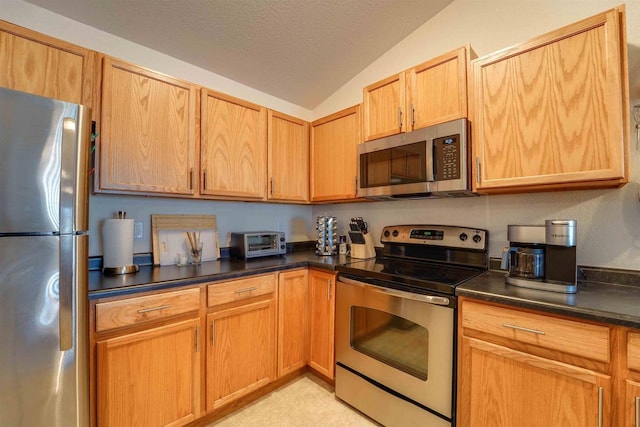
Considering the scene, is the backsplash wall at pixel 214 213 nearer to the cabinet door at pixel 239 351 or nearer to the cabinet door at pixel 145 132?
the cabinet door at pixel 145 132

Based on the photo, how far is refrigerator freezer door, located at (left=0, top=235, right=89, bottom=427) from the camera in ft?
3.19

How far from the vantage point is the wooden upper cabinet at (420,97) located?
1.65m

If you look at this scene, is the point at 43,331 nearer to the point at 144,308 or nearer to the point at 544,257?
the point at 144,308

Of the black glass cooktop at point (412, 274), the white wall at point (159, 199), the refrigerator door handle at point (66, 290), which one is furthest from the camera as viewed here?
the white wall at point (159, 199)

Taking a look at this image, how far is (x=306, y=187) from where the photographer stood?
102 inches

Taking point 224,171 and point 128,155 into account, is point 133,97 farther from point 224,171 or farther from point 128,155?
point 224,171

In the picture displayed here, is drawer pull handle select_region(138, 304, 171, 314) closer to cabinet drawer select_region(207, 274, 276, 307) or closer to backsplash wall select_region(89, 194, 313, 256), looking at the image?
cabinet drawer select_region(207, 274, 276, 307)

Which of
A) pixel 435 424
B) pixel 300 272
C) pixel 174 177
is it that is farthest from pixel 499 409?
pixel 174 177

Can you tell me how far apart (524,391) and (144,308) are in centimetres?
182

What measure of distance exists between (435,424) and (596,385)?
74cm

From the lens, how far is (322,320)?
2037 mm

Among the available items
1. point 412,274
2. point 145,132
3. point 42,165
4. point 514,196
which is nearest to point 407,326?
point 412,274

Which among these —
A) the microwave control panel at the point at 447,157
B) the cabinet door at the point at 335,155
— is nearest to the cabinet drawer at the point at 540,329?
the microwave control panel at the point at 447,157

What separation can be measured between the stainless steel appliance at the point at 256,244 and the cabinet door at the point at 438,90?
143 cm
